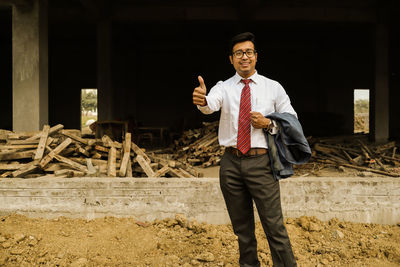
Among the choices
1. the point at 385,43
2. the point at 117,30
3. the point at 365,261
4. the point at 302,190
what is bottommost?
the point at 365,261

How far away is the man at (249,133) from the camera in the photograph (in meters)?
2.26

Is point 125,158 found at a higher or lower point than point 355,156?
higher

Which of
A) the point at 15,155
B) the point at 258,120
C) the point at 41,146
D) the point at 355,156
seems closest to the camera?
the point at 258,120

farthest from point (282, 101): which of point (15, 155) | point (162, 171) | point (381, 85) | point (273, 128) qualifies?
point (381, 85)

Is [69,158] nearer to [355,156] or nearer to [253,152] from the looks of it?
[253,152]

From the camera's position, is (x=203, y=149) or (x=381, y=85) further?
(x=381, y=85)

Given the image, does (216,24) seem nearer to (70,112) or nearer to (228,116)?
(70,112)

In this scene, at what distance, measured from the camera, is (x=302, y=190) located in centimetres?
385

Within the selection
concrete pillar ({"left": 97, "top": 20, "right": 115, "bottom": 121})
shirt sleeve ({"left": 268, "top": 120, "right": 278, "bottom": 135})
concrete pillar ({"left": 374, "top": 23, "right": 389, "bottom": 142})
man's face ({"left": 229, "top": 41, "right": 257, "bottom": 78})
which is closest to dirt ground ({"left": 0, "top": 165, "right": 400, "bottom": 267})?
shirt sleeve ({"left": 268, "top": 120, "right": 278, "bottom": 135})

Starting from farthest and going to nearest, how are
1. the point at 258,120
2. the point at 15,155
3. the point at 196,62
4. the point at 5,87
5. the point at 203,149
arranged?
1. the point at 5,87
2. the point at 196,62
3. the point at 203,149
4. the point at 15,155
5. the point at 258,120

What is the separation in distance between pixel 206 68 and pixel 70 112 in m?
8.75

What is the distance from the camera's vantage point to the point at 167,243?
11.2ft

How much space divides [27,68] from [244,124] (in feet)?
25.5

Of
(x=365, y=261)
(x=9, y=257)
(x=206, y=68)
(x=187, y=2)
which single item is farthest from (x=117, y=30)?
(x=365, y=261)
